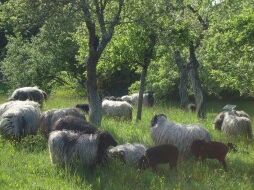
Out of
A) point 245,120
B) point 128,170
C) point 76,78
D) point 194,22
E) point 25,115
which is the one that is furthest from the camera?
point 76,78

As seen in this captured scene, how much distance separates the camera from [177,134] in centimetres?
1291

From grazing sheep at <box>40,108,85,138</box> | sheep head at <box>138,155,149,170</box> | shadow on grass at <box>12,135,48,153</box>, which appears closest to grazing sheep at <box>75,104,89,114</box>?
grazing sheep at <box>40,108,85,138</box>

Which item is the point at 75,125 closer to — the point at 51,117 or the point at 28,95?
the point at 51,117

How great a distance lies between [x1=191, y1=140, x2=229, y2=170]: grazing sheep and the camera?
39.5 ft

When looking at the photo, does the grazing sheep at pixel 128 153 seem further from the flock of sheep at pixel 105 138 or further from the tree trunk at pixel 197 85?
the tree trunk at pixel 197 85

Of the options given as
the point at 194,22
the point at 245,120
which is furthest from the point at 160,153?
the point at 194,22

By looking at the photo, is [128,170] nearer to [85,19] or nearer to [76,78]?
[85,19]

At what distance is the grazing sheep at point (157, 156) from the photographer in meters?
Answer: 11.2

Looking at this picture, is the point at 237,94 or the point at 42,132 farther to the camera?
the point at 237,94

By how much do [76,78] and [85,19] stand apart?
68.2 feet

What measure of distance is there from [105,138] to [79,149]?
62 cm

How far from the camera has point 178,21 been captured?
16859 mm

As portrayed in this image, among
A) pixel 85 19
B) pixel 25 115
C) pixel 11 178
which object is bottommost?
pixel 11 178

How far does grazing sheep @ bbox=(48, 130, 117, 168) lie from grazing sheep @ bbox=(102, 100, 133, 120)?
894 cm
